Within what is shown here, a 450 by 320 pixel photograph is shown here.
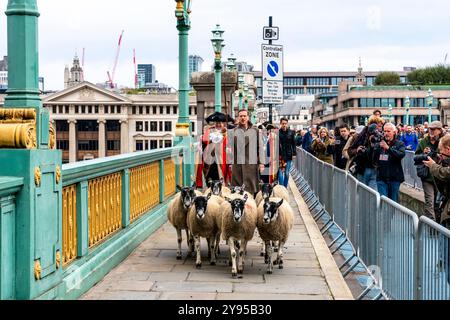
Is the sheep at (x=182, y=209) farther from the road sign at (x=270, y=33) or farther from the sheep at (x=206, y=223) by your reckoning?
the road sign at (x=270, y=33)

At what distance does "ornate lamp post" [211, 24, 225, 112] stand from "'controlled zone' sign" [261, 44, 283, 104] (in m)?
8.94

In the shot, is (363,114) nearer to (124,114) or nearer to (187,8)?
(124,114)

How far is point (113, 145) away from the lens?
156000mm

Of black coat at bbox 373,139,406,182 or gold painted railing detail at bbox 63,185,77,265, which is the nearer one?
gold painted railing detail at bbox 63,185,77,265

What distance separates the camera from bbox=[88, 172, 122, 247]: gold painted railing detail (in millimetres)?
8977

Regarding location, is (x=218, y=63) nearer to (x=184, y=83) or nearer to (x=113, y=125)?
(x=184, y=83)

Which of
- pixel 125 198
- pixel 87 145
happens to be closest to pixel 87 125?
pixel 87 145

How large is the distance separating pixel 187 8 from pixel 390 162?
6882 millimetres

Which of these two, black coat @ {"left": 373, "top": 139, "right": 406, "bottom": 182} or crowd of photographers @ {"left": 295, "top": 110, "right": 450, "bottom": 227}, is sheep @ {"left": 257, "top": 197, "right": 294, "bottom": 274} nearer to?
crowd of photographers @ {"left": 295, "top": 110, "right": 450, "bottom": 227}

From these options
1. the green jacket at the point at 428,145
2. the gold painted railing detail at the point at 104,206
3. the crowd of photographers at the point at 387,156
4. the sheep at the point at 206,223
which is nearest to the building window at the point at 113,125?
A: the crowd of photographers at the point at 387,156

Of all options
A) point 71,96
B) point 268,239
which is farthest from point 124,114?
point 268,239

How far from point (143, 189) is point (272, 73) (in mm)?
3794

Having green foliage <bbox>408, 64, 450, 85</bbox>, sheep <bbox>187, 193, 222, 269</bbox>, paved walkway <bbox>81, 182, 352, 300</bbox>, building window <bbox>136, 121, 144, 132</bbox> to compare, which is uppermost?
green foliage <bbox>408, 64, 450, 85</bbox>

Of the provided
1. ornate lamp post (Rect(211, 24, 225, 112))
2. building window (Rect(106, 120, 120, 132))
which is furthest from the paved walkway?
building window (Rect(106, 120, 120, 132))
